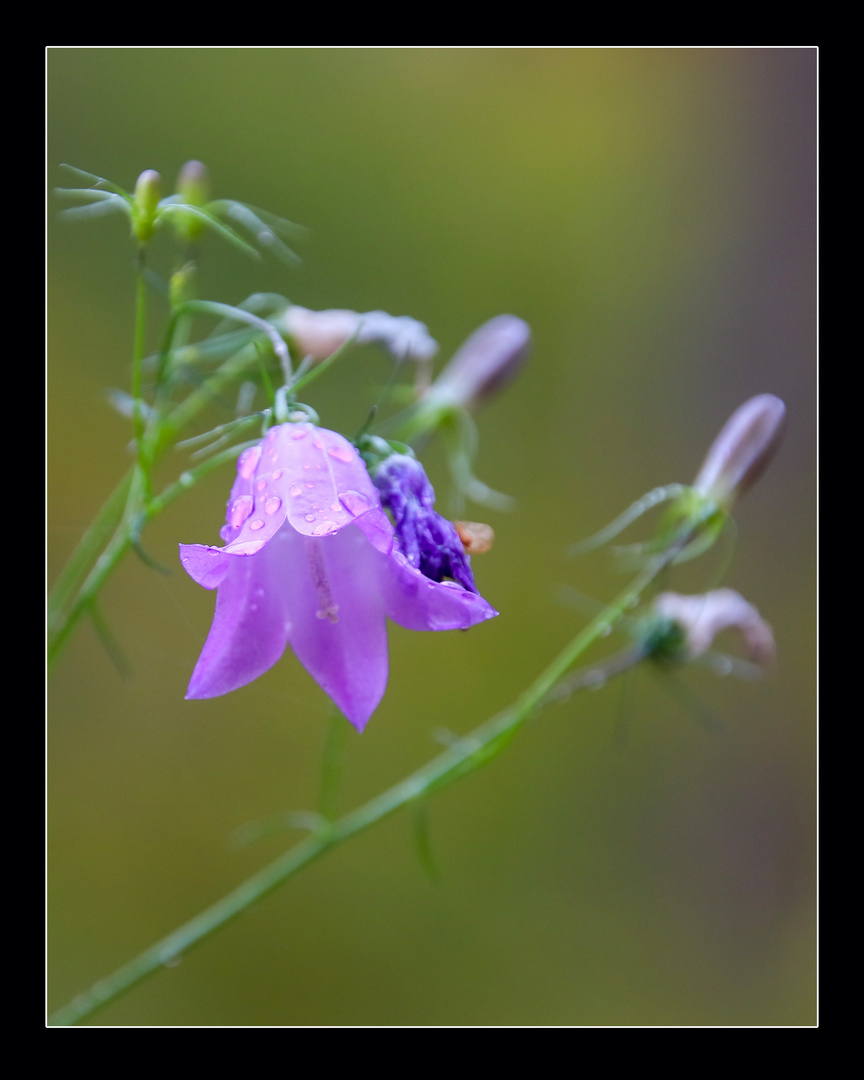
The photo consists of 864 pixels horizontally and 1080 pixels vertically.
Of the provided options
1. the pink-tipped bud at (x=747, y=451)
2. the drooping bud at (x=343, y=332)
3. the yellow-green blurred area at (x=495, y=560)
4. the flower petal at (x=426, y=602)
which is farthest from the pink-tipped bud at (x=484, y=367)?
the yellow-green blurred area at (x=495, y=560)

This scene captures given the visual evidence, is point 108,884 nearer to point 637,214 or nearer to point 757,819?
point 757,819

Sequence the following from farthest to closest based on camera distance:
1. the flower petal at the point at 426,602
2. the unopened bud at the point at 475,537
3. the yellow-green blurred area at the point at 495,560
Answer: the yellow-green blurred area at the point at 495,560 < the unopened bud at the point at 475,537 < the flower petal at the point at 426,602

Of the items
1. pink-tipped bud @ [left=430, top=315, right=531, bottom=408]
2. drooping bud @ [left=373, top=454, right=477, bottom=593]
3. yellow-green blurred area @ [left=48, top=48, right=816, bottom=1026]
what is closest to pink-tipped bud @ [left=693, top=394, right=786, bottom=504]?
pink-tipped bud @ [left=430, top=315, right=531, bottom=408]

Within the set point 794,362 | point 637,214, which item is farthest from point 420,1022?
point 637,214

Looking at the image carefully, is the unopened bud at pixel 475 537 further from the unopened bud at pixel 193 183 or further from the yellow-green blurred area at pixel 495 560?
the yellow-green blurred area at pixel 495 560

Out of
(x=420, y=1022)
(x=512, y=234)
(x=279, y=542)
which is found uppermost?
(x=512, y=234)

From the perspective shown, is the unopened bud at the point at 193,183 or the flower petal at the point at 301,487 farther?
the unopened bud at the point at 193,183

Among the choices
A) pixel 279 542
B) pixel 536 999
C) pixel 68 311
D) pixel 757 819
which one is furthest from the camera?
pixel 757 819
